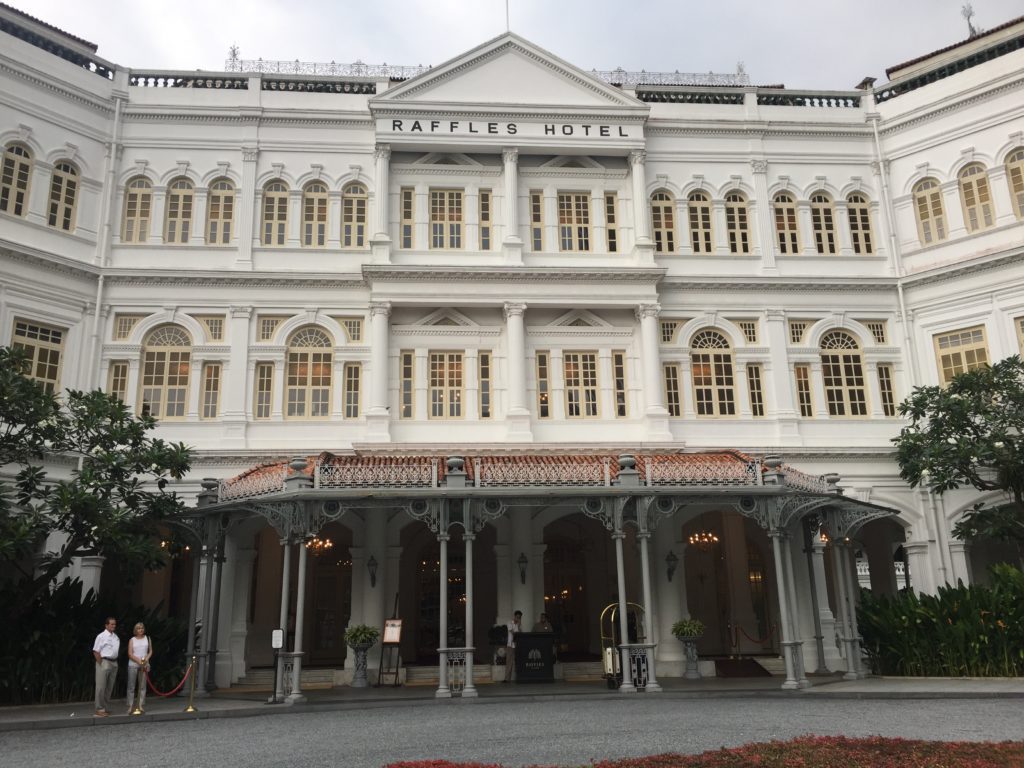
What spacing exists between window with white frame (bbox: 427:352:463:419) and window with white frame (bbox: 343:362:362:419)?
186 cm

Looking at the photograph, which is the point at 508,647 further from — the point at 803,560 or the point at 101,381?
the point at 101,381

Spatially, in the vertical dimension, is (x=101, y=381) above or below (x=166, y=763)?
above

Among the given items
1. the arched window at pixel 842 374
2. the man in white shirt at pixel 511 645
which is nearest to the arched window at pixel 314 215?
the man in white shirt at pixel 511 645

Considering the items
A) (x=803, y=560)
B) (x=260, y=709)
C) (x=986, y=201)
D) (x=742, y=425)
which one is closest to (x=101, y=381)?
(x=260, y=709)

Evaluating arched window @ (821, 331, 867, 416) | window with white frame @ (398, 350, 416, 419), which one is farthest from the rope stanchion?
arched window @ (821, 331, 867, 416)

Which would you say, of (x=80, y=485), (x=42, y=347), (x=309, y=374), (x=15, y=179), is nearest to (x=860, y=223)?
(x=309, y=374)

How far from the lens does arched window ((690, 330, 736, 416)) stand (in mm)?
23938

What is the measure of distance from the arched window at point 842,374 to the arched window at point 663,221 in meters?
5.04

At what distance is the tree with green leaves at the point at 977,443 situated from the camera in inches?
795

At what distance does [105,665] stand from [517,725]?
7205mm

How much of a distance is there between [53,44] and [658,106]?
16.6m

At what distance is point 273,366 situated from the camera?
23.3m

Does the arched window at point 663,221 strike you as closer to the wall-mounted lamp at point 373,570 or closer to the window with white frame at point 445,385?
the window with white frame at point 445,385

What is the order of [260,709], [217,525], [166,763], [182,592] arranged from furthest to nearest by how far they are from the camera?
[182,592] < [217,525] < [260,709] < [166,763]
